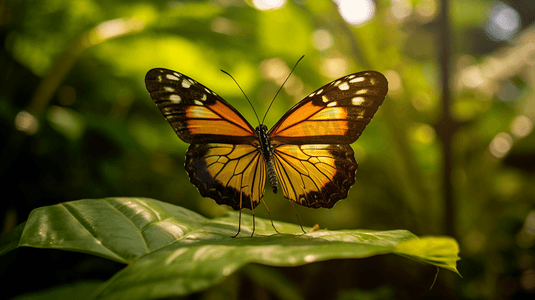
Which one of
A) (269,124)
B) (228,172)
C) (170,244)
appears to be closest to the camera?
(170,244)

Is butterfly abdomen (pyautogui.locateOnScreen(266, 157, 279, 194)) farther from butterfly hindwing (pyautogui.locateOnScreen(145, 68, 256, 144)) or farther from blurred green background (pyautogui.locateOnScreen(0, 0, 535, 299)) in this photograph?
blurred green background (pyautogui.locateOnScreen(0, 0, 535, 299))

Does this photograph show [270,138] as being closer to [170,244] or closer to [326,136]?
[326,136]

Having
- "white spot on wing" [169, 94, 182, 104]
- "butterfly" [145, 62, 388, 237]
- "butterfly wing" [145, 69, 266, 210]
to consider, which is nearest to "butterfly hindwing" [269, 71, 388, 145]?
"butterfly" [145, 62, 388, 237]

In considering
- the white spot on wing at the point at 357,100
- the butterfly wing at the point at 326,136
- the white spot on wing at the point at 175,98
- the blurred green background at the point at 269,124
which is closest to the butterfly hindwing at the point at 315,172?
the butterfly wing at the point at 326,136

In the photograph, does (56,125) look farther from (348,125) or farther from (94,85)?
(348,125)

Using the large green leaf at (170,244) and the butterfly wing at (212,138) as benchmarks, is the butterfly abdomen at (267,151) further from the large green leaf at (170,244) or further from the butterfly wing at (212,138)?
the large green leaf at (170,244)

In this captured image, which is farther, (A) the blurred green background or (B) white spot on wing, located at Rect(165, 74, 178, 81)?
(A) the blurred green background

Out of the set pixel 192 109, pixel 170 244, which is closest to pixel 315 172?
pixel 192 109
